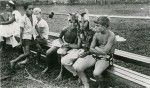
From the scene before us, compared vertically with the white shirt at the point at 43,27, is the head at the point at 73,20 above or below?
above

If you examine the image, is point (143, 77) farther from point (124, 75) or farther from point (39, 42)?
point (39, 42)

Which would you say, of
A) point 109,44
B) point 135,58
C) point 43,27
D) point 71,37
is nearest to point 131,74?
point 135,58

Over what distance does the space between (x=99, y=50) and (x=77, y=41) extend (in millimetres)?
984

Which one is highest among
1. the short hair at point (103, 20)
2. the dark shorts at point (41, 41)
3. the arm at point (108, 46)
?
the short hair at point (103, 20)

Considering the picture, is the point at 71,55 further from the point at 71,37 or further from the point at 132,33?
the point at 132,33

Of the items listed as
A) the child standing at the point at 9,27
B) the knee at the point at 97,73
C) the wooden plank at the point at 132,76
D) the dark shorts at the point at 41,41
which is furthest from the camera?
the child standing at the point at 9,27

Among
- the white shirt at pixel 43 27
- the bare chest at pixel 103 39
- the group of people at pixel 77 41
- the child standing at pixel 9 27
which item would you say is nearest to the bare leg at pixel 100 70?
the group of people at pixel 77 41

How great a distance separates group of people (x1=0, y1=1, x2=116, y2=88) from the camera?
6109 mm

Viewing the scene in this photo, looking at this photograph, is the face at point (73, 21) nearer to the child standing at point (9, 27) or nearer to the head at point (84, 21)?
the head at point (84, 21)

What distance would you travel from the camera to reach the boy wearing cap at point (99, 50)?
6.05m

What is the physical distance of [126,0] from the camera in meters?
25.0

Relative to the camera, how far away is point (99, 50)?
6.14 meters

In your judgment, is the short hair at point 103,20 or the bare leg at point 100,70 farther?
the short hair at point 103,20

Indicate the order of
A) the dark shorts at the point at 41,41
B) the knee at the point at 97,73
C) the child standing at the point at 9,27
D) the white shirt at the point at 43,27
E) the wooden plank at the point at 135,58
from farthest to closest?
the child standing at the point at 9,27, the dark shorts at the point at 41,41, the white shirt at the point at 43,27, the wooden plank at the point at 135,58, the knee at the point at 97,73
